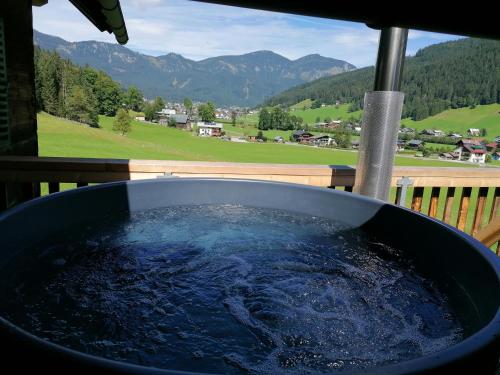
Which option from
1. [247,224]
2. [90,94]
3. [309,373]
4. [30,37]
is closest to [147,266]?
[247,224]

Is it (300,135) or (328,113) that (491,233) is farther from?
(328,113)

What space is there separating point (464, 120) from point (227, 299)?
75.1m

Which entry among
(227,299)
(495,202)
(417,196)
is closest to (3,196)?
(227,299)

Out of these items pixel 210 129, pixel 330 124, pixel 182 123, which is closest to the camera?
pixel 182 123

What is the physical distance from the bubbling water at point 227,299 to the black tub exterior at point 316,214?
74mm

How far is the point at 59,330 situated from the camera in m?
0.93

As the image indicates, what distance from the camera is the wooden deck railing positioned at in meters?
2.37

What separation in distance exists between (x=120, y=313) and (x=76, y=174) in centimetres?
160

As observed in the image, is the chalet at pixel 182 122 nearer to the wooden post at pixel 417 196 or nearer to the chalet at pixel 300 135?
the chalet at pixel 300 135

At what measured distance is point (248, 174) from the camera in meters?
2.57

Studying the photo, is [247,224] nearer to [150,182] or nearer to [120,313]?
[150,182]

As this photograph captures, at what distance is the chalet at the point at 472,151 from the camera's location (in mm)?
47531

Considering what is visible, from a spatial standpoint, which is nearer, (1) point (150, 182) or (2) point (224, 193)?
(1) point (150, 182)

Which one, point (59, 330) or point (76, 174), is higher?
point (76, 174)
